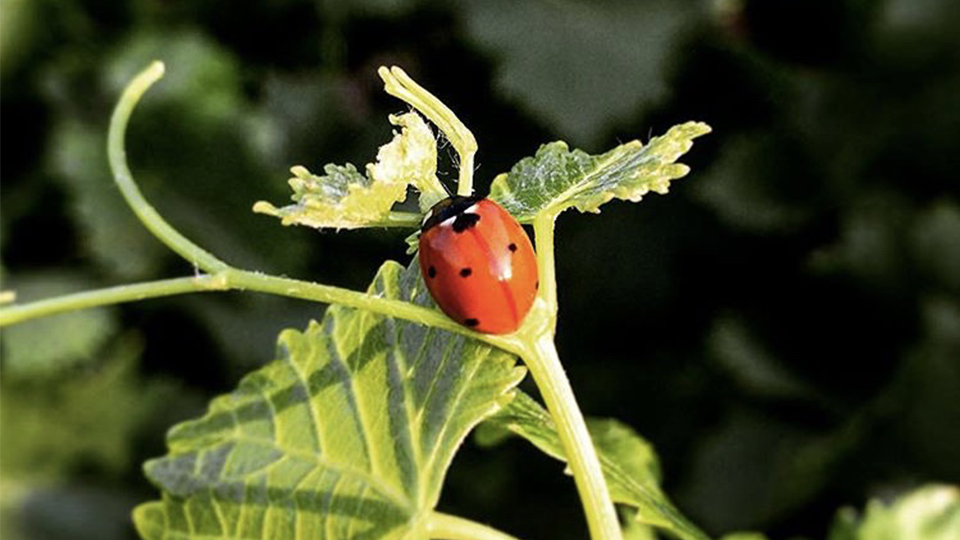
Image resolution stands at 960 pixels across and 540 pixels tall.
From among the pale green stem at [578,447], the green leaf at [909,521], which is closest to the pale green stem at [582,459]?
the pale green stem at [578,447]

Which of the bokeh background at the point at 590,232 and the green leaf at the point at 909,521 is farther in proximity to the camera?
the bokeh background at the point at 590,232

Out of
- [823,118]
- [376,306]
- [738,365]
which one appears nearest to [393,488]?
[376,306]

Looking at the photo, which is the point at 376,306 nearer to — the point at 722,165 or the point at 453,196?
the point at 453,196

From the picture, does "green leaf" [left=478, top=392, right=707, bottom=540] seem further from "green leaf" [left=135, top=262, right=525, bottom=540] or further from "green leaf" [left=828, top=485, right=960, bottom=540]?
"green leaf" [left=828, top=485, right=960, bottom=540]

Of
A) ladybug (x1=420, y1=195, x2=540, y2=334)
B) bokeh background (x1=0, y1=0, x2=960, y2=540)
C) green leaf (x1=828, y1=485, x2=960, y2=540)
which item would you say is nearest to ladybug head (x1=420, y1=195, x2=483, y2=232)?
ladybug (x1=420, y1=195, x2=540, y2=334)

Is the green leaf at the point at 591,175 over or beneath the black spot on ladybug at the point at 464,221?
over

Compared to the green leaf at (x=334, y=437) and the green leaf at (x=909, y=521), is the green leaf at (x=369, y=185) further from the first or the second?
the green leaf at (x=909, y=521)

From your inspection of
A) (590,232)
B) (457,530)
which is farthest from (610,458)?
(590,232)

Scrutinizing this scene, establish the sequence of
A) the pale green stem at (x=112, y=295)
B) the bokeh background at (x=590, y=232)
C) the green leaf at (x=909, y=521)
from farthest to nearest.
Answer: the bokeh background at (x=590, y=232)
the green leaf at (x=909, y=521)
the pale green stem at (x=112, y=295)
